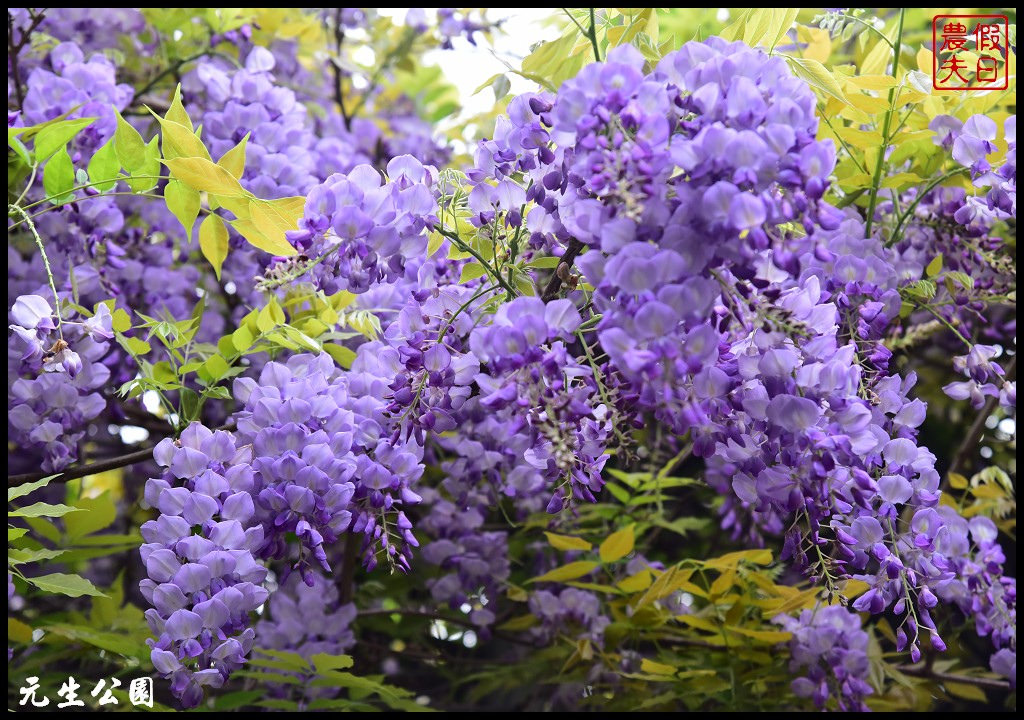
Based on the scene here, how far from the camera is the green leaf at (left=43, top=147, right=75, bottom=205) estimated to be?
1.22 m

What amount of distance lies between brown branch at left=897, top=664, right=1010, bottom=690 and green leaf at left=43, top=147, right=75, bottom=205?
4.87 feet

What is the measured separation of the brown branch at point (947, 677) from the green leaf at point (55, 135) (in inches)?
59.6

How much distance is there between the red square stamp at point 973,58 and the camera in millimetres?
1349

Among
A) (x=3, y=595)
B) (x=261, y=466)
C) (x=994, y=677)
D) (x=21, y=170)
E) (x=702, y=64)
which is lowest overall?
(x=994, y=677)

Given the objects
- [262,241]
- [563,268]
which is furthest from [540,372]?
[262,241]

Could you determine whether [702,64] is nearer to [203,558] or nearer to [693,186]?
[693,186]

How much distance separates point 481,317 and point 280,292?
399mm

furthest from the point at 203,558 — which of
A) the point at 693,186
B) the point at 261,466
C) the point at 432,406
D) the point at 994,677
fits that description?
the point at 994,677

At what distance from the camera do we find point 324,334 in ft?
4.35

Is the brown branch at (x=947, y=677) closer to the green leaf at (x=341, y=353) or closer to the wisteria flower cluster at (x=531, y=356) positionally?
the wisteria flower cluster at (x=531, y=356)

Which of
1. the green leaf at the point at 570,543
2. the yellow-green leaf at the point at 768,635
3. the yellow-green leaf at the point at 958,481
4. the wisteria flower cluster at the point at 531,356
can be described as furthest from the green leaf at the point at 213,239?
the yellow-green leaf at the point at 958,481

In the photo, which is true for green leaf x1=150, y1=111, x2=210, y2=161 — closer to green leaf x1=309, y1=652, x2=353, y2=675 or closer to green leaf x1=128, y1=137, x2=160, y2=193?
green leaf x1=128, y1=137, x2=160, y2=193

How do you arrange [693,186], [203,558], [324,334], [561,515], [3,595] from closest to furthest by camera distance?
[693,186]
[203,558]
[3,595]
[324,334]
[561,515]

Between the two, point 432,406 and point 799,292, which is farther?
point 432,406
